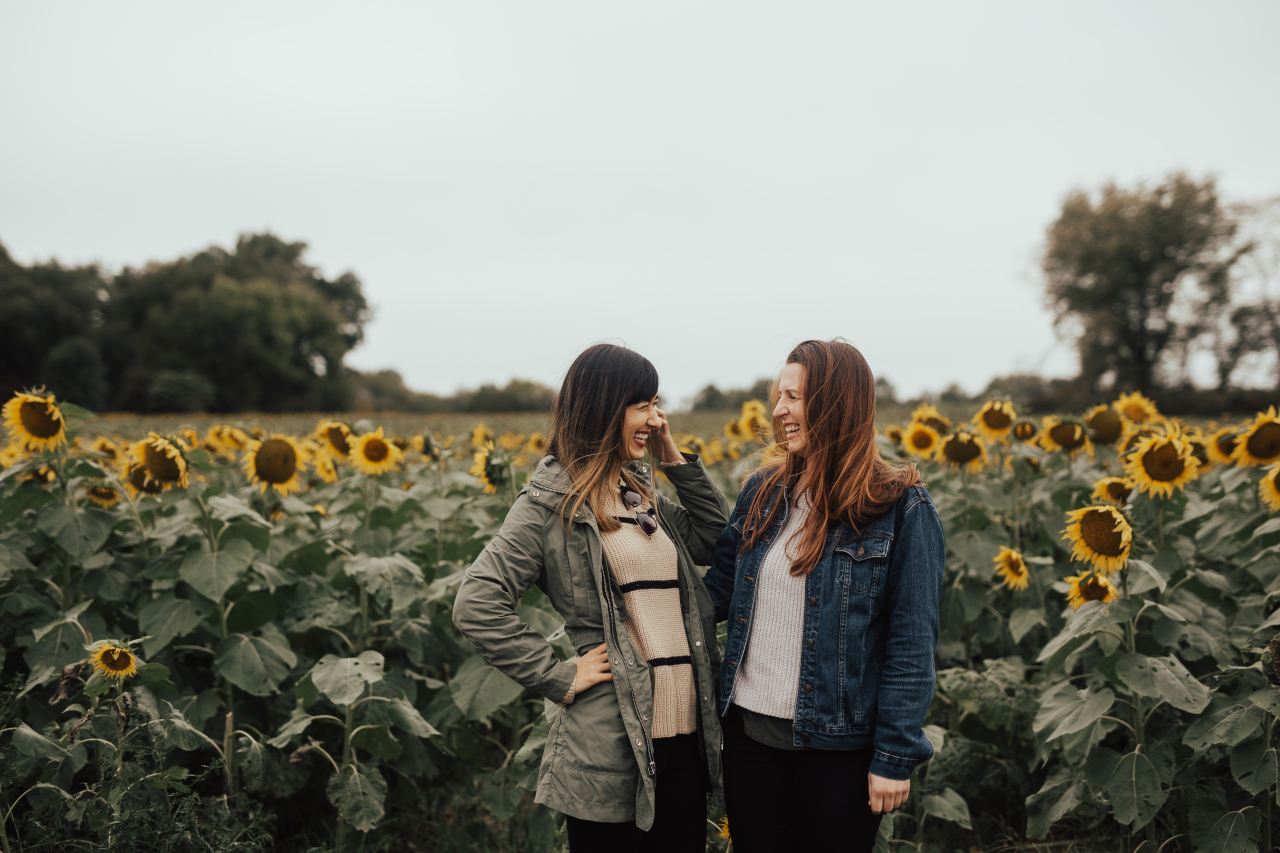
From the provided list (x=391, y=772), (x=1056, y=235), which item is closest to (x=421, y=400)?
(x=1056, y=235)

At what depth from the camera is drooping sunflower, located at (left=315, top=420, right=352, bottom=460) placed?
17.1 feet

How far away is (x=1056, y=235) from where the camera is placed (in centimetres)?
4125

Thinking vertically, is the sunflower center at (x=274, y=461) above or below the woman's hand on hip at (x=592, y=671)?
above

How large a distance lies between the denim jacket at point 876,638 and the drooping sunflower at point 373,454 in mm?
3011

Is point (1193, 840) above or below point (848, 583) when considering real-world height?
below

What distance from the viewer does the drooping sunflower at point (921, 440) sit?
576 centimetres

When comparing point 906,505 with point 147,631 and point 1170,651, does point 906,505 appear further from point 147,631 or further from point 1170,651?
point 147,631

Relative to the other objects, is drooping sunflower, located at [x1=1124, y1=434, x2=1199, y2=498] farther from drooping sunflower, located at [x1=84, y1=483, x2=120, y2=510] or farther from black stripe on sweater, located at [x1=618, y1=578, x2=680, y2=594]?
drooping sunflower, located at [x1=84, y1=483, x2=120, y2=510]

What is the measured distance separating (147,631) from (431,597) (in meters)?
1.10

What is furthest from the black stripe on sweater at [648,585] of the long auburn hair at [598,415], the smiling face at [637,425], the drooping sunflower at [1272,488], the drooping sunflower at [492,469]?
the drooping sunflower at [1272,488]

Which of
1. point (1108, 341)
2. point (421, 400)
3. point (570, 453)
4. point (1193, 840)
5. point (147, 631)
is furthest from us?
point (421, 400)

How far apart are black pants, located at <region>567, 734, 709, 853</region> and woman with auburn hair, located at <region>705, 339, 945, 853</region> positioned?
109 mm

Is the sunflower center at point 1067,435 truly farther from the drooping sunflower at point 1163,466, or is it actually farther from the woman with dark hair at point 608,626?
the woman with dark hair at point 608,626

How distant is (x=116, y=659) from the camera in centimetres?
312
